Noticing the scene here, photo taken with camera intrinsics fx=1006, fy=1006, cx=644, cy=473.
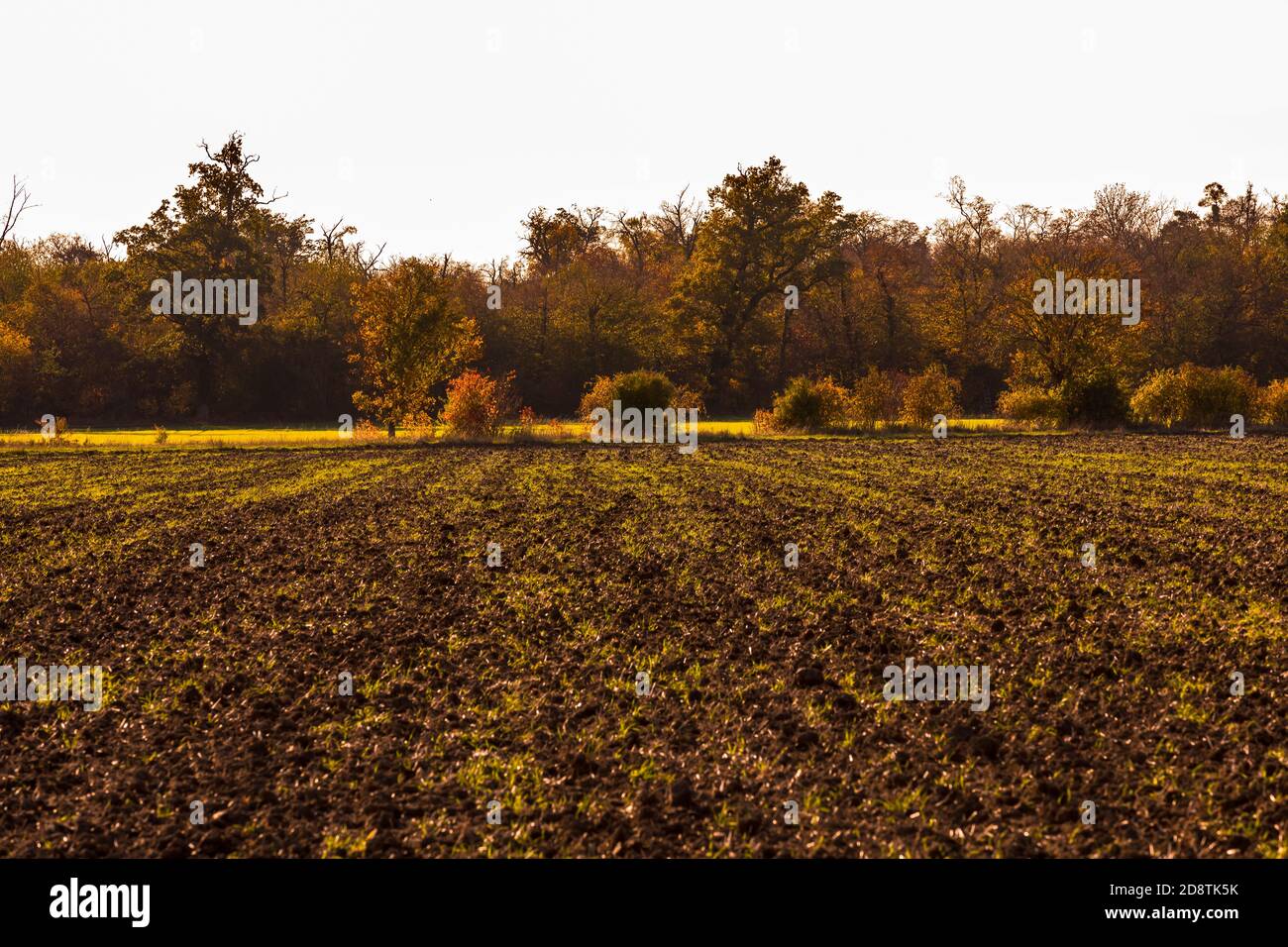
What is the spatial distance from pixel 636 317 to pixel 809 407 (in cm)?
2854

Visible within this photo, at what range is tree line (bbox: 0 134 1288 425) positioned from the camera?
66.2 m

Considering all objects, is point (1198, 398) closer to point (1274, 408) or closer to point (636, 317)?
point (1274, 408)

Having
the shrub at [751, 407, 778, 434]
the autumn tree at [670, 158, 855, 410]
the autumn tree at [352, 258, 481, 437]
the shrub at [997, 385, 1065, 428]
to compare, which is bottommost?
the shrub at [751, 407, 778, 434]

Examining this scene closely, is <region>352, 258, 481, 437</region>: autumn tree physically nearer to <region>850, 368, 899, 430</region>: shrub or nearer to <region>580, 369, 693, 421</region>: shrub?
<region>580, 369, 693, 421</region>: shrub

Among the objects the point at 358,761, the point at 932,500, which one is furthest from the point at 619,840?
the point at 932,500

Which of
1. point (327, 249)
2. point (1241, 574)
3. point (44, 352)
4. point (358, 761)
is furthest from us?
point (327, 249)

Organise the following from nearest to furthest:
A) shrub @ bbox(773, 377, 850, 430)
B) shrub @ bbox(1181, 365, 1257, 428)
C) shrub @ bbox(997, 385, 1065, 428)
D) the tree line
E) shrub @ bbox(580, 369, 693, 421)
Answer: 1. shrub @ bbox(580, 369, 693, 421)
2. shrub @ bbox(1181, 365, 1257, 428)
3. shrub @ bbox(773, 377, 850, 430)
4. shrub @ bbox(997, 385, 1065, 428)
5. the tree line

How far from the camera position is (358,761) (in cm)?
760

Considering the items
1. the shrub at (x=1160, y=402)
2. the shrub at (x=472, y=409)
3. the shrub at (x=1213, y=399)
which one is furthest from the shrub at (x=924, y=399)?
the shrub at (x=472, y=409)

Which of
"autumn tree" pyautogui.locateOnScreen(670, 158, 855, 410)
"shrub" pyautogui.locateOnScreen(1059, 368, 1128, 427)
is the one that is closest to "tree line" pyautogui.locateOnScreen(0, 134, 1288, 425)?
"autumn tree" pyautogui.locateOnScreen(670, 158, 855, 410)

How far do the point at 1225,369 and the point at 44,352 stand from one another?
223 ft

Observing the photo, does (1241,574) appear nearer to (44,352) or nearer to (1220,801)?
(1220,801)

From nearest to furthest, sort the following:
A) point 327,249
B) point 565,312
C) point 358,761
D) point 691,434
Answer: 1. point 358,761
2. point 691,434
3. point 565,312
4. point 327,249

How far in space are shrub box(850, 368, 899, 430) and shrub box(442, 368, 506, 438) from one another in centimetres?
1721
